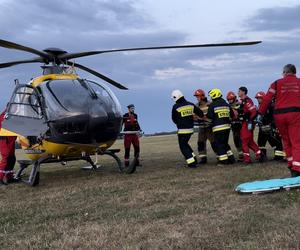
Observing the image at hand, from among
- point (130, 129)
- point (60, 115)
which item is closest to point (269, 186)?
point (60, 115)

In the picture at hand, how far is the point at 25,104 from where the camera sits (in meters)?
9.80

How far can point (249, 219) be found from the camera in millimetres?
5254

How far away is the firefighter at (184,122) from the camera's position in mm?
11352

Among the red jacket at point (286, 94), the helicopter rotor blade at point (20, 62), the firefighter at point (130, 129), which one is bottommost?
the firefighter at point (130, 129)

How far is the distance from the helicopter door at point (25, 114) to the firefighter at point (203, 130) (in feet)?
14.9

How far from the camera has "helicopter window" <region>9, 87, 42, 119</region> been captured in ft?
31.9

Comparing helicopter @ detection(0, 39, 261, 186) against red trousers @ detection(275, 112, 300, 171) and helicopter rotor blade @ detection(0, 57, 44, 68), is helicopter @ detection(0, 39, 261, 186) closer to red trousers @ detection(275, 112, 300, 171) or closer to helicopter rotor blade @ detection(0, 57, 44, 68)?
helicopter rotor blade @ detection(0, 57, 44, 68)

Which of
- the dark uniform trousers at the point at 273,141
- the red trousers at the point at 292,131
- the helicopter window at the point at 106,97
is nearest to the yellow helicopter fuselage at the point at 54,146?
the helicopter window at the point at 106,97

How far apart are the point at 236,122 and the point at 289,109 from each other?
447 cm

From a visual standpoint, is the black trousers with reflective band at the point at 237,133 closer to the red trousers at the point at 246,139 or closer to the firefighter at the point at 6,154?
the red trousers at the point at 246,139

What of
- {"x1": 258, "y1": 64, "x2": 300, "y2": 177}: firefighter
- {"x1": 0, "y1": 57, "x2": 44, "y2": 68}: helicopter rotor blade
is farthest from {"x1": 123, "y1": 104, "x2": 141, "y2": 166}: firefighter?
{"x1": 258, "y1": 64, "x2": 300, "y2": 177}: firefighter

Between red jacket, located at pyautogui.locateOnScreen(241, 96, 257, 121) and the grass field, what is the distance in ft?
7.50

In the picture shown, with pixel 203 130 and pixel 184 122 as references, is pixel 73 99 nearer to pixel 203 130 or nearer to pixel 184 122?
pixel 184 122

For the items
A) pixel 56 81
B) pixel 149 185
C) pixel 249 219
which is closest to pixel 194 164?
pixel 149 185
